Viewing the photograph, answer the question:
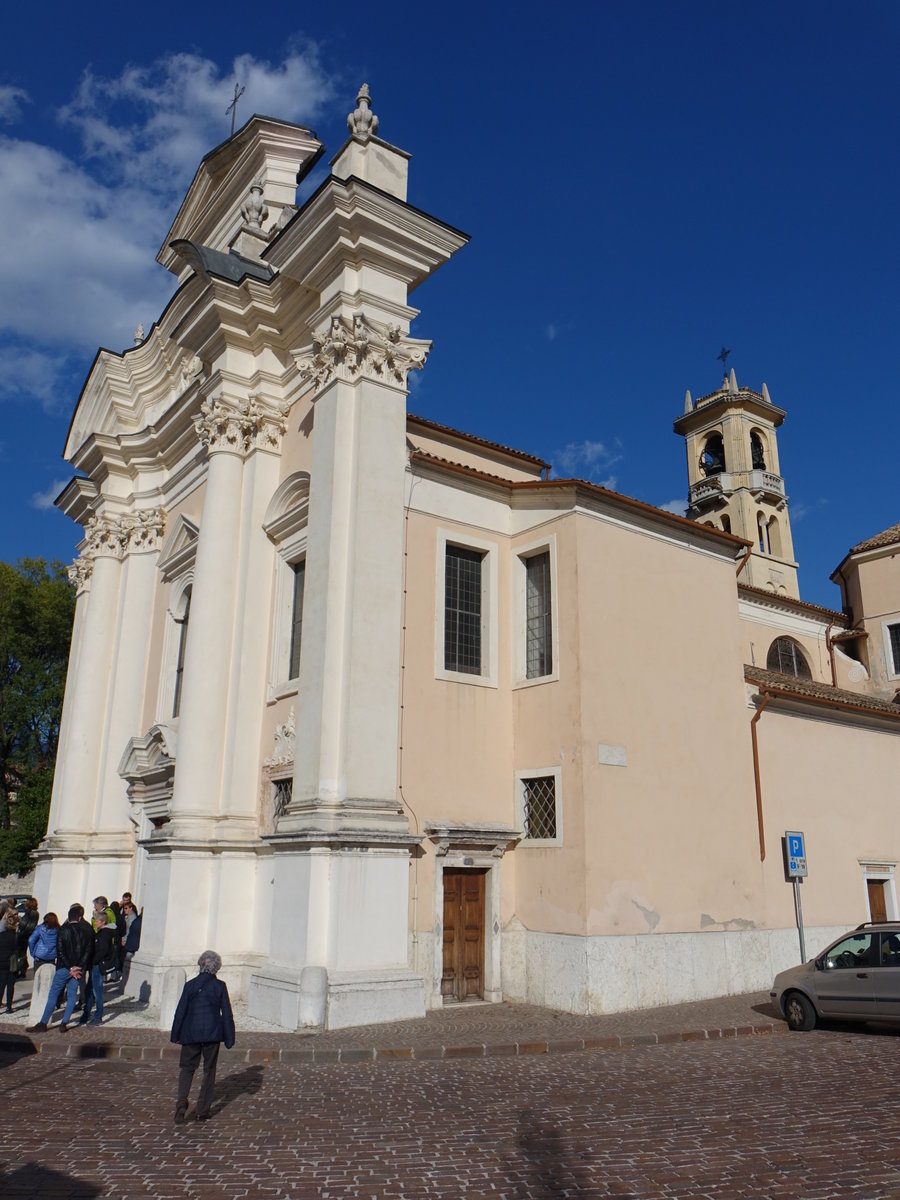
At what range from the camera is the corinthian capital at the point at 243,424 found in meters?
16.2

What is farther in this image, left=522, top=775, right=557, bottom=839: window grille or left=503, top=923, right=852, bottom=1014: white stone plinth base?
left=522, top=775, right=557, bottom=839: window grille

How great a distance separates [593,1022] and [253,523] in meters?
9.46

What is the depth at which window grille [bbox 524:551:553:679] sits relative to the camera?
15.1m

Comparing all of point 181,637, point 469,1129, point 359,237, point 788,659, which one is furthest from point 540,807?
point 788,659

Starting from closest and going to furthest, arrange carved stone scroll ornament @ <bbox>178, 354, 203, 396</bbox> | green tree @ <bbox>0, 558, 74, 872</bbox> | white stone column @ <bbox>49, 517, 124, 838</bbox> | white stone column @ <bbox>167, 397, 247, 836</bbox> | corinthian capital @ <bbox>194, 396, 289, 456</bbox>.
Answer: white stone column @ <bbox>167, 397, 247, 836</bbox> → corinthian capital @ <bbox>194, 396, 289, 456</bbox> → carved stone scroll ornament @ <bbox>178, 354, 203, 396</bbox> → white stone column @ <bbox>49, 517, 124, 838</bbox> → green tree @ <bbox>0, 558, 74, 872</bbox>

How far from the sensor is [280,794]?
47.8 feet

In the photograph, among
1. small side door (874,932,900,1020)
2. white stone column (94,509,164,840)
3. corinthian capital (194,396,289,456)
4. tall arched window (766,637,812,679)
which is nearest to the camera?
small side door (874,932,900,1020)

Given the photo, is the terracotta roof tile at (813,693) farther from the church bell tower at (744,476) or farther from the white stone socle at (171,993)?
the church bell tower at (744,476)

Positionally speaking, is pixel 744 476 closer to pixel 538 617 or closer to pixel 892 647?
pixel 892 647

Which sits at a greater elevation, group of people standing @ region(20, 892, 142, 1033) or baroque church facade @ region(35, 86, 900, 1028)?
baroque church facade @ region(35, 86, 900, 1028)

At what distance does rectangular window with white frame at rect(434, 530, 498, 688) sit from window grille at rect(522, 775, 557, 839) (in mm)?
1738

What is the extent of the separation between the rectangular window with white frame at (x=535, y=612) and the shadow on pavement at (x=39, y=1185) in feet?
32.4

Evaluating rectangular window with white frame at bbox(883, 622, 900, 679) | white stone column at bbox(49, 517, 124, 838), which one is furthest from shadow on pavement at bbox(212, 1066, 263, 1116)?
rectangular window with white frame at bbox(883, 622, 900, 679)

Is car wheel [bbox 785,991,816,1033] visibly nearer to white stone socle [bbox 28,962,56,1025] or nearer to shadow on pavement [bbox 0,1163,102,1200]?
shadow on pavement [bbox 0,1163,102,1200]
